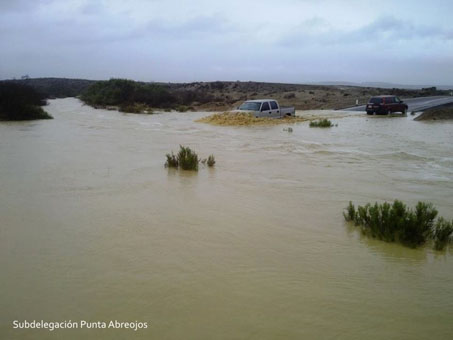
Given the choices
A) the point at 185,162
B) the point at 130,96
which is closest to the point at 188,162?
the point at 185,162

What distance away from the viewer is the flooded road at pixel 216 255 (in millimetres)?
3857

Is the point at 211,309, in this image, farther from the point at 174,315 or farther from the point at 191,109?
the point at 191,109

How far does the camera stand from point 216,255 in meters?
5.30

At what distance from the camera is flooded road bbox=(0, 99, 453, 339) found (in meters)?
3.86

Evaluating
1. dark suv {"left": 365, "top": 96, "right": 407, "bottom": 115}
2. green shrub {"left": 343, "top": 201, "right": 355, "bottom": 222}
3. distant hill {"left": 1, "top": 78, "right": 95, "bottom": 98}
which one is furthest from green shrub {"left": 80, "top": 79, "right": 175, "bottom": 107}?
green shrub {"left": 343, "top": 201, "right": 355, "bottom": 222}

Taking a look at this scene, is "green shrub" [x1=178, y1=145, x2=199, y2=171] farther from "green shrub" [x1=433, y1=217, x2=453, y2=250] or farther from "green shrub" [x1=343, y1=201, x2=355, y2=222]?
"green shrub" [x1=433, y1=217, x2=453, y2=250]

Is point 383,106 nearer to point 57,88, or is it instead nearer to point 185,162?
point 185,162

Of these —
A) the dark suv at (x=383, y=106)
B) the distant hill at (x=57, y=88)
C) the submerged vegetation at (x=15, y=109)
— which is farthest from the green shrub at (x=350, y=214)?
the distant hill at (x=57, y=88)

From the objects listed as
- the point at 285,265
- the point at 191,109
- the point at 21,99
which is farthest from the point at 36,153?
the point at 191,109

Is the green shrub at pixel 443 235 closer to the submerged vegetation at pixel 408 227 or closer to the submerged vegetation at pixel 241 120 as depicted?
the submerged vegetation at pixel 408 227

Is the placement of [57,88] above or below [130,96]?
above

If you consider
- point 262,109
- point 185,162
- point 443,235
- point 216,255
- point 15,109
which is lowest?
point 216,255

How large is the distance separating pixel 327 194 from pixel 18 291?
5981 mm

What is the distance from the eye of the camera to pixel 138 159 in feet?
42.0
